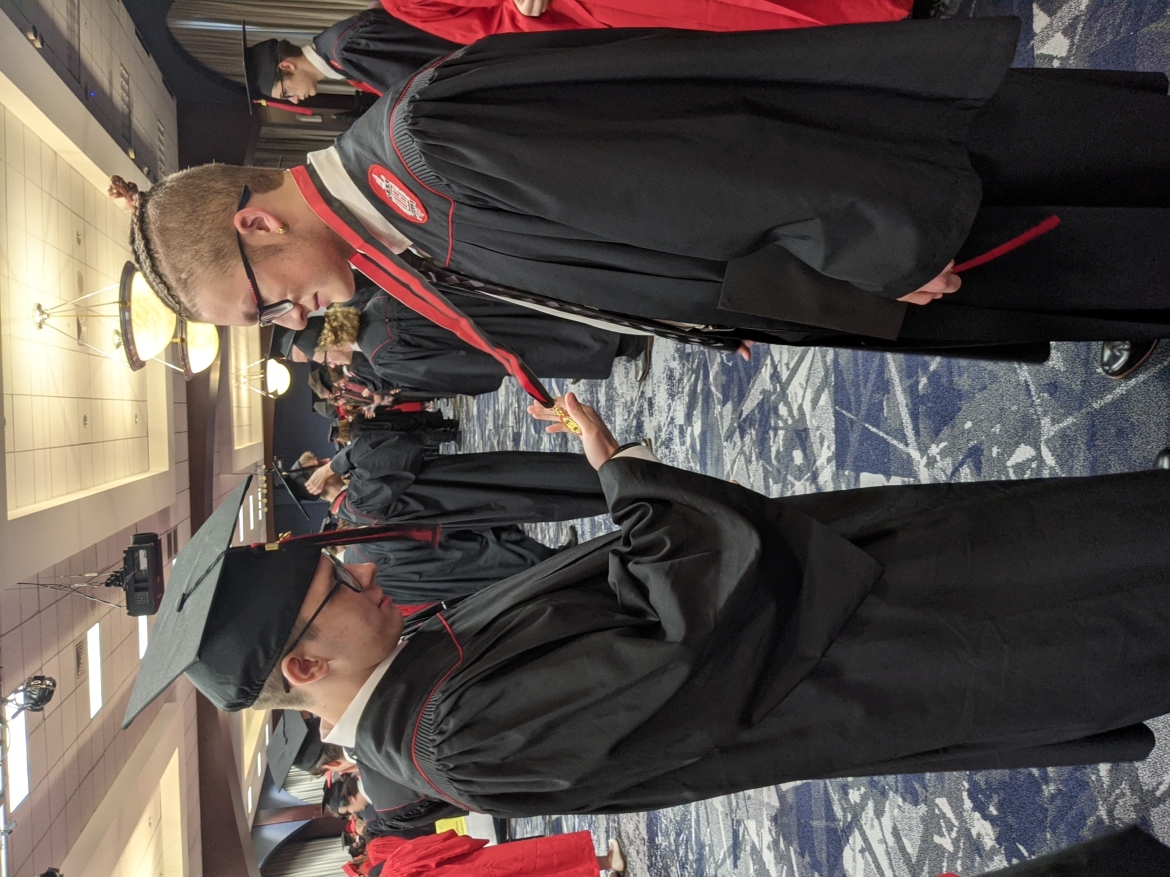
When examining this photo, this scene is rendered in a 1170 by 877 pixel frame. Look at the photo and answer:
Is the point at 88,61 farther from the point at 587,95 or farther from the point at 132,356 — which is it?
the point at 587,95

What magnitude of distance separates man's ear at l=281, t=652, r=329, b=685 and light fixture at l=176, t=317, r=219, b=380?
3986 millimetres

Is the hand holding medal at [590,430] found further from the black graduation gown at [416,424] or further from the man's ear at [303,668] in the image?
the black graduation gown at [416,424]

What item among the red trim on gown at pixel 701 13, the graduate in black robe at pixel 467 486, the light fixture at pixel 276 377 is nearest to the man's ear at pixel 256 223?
the red trim on gown at pixel 701 13

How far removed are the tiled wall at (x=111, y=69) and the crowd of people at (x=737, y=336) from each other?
2.84 m

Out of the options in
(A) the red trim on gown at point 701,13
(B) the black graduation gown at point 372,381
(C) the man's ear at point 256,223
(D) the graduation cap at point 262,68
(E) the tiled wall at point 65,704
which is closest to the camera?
(C) the man's ear at point 256,223

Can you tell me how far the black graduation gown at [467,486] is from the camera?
4.33 metres

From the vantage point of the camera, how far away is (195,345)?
5.60 metres

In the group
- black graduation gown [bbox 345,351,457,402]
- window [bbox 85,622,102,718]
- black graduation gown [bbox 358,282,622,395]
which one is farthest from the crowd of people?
black graduation gown [bbox 345,351,457,402]

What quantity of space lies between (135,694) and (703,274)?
177 cm

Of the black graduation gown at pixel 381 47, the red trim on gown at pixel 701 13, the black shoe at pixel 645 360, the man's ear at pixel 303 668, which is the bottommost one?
the man's ear at pixel 303 668

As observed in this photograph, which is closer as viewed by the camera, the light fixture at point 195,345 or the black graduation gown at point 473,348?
the black graduation gown at point 473,348

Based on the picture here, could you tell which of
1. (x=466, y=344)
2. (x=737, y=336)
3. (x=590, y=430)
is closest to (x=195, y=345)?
(x=466, y=344)

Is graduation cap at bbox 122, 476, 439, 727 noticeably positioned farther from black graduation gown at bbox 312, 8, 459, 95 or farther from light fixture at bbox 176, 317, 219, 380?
light fixture at bbox 176, 317, 219, 380

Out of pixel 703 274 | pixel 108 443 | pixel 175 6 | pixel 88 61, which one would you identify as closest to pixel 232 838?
pixel 108 443
